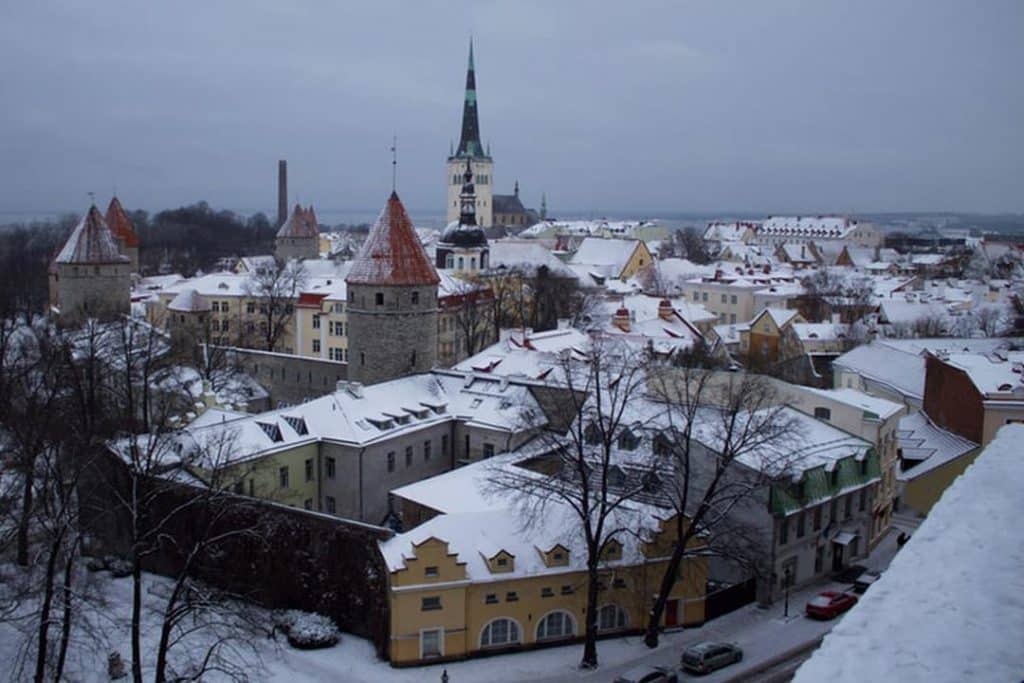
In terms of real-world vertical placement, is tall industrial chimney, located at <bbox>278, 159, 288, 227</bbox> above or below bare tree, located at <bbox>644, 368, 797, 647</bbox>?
above

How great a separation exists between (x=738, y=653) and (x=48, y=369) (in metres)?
20.3

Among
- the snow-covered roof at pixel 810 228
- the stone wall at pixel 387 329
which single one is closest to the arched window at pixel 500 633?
the stone wall at pixel 387 329

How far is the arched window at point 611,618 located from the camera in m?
21.1

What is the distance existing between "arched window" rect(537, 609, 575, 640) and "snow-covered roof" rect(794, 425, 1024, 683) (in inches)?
551

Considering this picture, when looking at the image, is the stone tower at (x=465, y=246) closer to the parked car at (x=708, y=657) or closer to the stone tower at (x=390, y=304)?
the stone tower at (x=390, y=304)

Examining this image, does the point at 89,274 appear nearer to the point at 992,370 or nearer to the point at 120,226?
the point at 120,226

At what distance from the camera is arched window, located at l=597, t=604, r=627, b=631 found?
2114cm

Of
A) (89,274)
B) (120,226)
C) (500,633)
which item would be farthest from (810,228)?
(500,633)

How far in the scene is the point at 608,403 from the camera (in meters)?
28.5

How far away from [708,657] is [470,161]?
87.2 metres

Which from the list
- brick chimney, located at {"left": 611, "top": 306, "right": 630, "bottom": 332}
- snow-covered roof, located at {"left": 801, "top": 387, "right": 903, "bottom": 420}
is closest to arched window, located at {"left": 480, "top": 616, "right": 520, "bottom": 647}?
snow-covered roof, located at {"left": 801, "top": 387, "right": 903, "bottom": 420}

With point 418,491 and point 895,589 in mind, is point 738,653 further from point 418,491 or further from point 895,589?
point 895,589

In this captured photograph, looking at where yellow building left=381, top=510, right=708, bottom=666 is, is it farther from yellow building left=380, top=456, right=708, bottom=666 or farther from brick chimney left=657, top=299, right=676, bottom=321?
brick chimney left=657, top=299, right=676, bottom=321

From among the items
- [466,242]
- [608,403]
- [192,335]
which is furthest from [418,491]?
[466,242]
